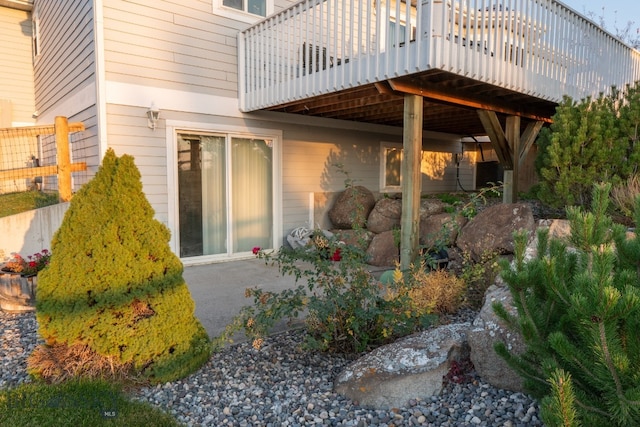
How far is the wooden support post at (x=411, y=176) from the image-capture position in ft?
15.9

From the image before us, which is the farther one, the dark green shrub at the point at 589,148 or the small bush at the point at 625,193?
the dark green shrub at the point at 589,148

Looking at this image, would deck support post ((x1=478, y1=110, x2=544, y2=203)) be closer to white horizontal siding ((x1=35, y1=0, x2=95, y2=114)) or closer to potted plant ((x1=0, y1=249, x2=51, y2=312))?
white horizontal siding ((x1=35, y1=0, x2=95, y2=114))

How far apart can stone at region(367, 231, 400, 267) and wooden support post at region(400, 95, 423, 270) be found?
0.97 m

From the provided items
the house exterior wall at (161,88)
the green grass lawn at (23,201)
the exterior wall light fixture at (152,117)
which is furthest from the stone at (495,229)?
the green grass lawn at (23,201)

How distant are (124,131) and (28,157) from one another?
516cm

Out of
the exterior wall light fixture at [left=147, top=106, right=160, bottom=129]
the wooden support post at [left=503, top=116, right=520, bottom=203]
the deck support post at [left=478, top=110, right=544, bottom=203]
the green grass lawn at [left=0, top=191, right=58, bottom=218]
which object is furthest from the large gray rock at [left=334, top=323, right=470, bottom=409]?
the green grass lawn at [left=0, top=191, right=58, bottom=218]

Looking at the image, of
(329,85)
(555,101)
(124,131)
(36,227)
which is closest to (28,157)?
(36,227)

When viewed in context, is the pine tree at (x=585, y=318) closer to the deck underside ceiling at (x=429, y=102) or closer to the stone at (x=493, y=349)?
the stone at (x=493, y=349)

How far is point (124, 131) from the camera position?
540cm

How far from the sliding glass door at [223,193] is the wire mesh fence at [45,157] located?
140cm

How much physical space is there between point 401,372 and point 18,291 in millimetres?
3931

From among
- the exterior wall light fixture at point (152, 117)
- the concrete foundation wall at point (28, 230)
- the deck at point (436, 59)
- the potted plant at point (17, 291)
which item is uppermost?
the deck at point (436, 59)

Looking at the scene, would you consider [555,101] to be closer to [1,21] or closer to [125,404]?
[125,404]

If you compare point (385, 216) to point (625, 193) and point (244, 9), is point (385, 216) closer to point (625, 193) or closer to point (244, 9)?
point (625, 193)
